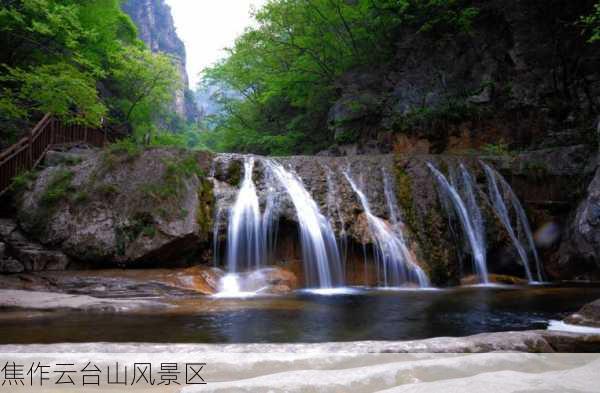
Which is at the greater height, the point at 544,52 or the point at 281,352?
the point at 544,52

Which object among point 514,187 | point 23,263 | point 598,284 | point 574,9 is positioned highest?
point 574,9

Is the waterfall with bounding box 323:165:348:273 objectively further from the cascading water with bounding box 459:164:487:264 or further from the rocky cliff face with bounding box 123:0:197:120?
the rocky cliff face with bounding box 123:0:197:120

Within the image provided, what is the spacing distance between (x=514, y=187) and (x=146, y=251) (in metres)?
10.5

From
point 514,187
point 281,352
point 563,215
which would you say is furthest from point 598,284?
point 281,352

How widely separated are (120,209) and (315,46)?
13.4 metres

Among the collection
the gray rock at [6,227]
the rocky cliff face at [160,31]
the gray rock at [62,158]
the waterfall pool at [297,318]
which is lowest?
the waterfall pool at [297,318]

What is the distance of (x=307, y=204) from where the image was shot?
33.8ft

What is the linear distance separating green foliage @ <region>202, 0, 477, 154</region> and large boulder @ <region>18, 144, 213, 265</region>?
9955 mm

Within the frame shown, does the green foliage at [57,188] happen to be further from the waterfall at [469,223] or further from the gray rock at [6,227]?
the waterfall at [469,223]

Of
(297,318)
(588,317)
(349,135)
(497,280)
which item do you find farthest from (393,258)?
(349,135)

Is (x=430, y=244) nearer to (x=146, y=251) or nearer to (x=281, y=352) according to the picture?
(x=146, y=251)

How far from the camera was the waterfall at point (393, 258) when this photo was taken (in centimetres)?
946

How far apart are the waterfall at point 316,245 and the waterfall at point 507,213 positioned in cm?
510

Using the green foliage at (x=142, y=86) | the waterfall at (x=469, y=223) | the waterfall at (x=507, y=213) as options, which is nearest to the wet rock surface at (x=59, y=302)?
the waterfall at (x=469, y=223)
